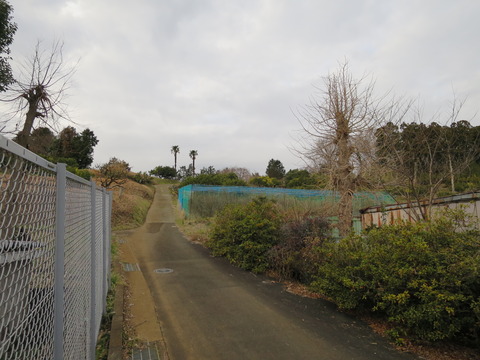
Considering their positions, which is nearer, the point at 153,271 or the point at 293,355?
the point at 293,355

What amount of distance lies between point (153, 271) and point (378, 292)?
221 inches

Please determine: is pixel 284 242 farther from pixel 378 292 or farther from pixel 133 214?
pixel 133 214

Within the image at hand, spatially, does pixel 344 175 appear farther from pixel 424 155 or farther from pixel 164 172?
pixel 164 172

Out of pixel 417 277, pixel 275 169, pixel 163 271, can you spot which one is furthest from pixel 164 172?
pixel 417 277

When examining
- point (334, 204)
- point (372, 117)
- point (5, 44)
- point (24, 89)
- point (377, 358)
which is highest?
point (5, 44)

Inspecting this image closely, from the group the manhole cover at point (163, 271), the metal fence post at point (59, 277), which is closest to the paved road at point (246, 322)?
the manhole cover at point (163, 271)

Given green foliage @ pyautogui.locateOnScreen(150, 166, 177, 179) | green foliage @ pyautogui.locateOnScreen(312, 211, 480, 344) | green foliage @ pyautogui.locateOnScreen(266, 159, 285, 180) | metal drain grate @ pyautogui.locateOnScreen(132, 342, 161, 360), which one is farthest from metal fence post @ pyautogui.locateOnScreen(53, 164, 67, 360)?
green foliage @ pyautogui.locateOnScreen(150, 166, 177, 179)

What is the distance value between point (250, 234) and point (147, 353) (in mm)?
4697

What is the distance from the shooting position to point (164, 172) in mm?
61094

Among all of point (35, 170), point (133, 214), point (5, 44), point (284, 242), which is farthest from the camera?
point (133, 214)

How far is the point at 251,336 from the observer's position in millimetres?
4168

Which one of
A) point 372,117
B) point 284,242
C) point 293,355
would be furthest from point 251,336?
point 372,117

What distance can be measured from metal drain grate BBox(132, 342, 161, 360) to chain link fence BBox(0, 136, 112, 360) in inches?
54.5

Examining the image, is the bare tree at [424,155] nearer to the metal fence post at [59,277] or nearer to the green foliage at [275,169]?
the metal fence post at [59,277]
